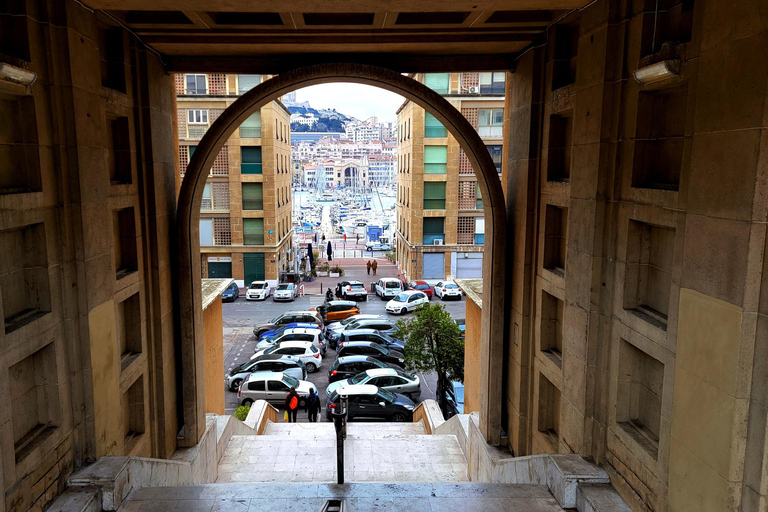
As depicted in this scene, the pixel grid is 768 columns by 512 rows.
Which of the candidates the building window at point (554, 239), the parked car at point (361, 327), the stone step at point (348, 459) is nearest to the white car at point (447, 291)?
the parked car at point (361, 327)

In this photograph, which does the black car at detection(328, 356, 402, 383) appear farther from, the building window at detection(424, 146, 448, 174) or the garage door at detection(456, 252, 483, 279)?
the building window at detection(424, 146, 448, 174)

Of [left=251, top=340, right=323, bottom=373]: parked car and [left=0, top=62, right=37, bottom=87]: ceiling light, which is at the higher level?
[left=0, top=62, right=37, bottom=87]: ceiling light

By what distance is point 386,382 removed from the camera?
1906cm

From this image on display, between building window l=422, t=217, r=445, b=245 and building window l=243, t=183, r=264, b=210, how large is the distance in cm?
1120

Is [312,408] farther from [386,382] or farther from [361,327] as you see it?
[361,327]

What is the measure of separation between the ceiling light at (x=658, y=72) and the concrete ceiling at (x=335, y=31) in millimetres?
1874

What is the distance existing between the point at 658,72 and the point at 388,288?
3147cm

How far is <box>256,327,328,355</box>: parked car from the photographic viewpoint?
80.7 feet

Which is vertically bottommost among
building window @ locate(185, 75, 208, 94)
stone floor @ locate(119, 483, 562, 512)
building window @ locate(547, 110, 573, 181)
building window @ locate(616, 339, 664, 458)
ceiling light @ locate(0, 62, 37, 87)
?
stone floor @ locate(119, 483, 562, 512)

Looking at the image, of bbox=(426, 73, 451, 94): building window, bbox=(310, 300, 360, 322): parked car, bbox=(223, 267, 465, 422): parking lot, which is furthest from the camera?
bbox=(426, 73, 451, 94): building window

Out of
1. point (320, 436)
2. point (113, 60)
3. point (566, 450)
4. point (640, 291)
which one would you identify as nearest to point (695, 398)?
point (640, 291)

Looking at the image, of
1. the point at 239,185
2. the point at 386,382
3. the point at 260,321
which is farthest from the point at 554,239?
the point at 239,185

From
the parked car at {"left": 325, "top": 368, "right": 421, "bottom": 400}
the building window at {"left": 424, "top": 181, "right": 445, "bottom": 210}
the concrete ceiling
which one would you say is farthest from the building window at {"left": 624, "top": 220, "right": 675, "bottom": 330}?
the building window at {"left": 424, "top": 181, "right": 445, "bottom": 210}

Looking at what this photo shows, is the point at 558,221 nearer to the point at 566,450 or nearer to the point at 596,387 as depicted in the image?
the point at 596,387
